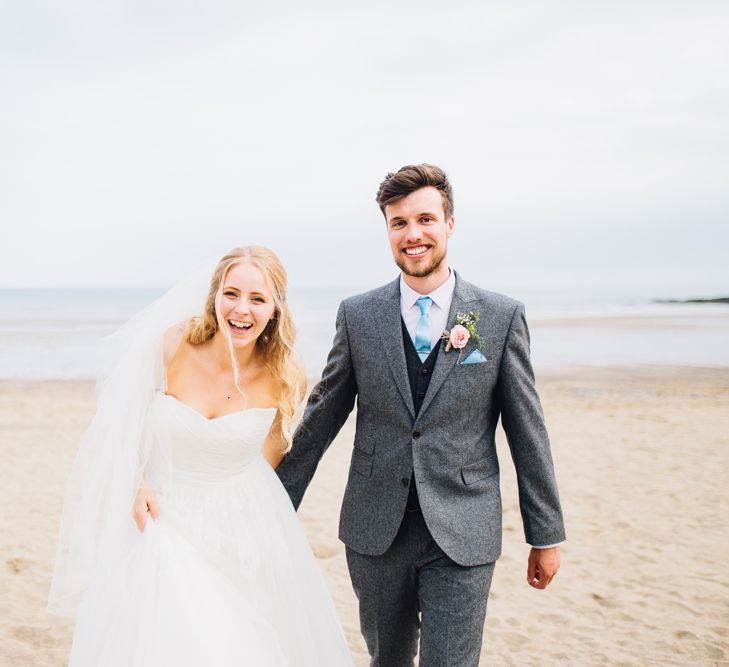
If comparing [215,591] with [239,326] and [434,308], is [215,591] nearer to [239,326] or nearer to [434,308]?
[239,326]

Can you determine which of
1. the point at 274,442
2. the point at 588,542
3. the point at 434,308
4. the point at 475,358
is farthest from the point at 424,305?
the point at 588,542

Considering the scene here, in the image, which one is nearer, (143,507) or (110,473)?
(143,507)

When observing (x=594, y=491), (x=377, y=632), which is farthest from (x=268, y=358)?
(x=594, y=491)

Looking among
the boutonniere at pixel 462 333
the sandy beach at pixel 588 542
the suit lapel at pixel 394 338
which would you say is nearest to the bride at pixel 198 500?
the suit lapel at pixel 394 338

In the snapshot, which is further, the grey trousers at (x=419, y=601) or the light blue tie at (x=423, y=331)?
the light blue tie at (x=423, y=331)

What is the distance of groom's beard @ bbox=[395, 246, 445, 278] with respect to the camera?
9.62ft

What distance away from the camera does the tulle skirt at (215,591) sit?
2.47 meters

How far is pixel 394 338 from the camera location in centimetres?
300

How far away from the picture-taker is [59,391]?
49.4 feet

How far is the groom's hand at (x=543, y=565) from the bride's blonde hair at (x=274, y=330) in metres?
1.19

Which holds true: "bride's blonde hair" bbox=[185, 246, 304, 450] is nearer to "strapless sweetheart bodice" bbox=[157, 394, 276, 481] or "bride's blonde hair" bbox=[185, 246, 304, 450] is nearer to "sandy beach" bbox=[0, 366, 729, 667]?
"strapless sweetheart bodice" bbox=[157, 394, 276, 481]

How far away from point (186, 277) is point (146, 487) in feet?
3.53

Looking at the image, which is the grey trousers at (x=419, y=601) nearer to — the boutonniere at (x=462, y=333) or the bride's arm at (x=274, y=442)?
the bride's arm at (x=274, y=442)

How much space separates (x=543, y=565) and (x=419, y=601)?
0.54m
